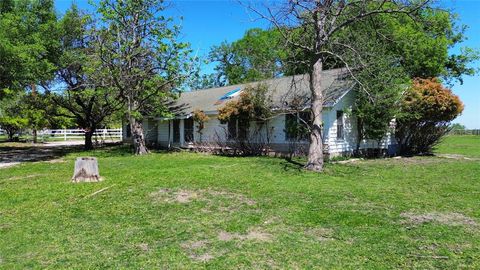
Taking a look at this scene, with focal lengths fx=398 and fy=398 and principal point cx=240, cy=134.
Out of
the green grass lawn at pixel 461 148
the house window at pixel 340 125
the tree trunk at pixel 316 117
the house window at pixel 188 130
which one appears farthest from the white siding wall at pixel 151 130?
the green grass lawn at pixel 461 148

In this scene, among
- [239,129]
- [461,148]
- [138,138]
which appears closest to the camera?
[239,129]

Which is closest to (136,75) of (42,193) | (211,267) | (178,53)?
(178,53)

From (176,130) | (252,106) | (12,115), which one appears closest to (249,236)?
(252,106)

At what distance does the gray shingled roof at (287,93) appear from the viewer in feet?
57.8

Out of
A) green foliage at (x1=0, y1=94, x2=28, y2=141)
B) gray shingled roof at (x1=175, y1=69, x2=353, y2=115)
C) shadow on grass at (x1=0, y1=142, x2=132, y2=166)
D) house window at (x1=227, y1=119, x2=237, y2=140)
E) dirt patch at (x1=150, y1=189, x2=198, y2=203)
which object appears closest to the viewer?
dirt patch at (x1=150, y1=189, x2=198, y2=203)

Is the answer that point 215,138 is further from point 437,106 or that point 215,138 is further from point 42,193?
point 42,193

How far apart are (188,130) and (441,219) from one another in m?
18.5

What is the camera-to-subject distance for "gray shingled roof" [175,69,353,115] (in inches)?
693

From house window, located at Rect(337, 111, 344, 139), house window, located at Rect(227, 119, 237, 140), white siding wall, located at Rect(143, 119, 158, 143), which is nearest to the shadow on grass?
white siding wall, located at Rect(143, 119, 158, 143)

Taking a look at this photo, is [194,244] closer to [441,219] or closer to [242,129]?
[441,219]

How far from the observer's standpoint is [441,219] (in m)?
6.88

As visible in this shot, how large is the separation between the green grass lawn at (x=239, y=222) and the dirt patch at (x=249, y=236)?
3 centimetres

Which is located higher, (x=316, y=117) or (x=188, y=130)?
(x=316, y=117)

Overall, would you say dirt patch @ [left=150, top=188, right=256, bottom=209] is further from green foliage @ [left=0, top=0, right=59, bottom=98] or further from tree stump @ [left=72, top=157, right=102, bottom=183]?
green foliage @ [left=0, top=0, right=59, bottom=98]
